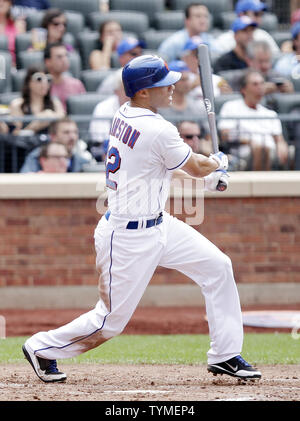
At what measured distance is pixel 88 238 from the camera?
10.6 meters

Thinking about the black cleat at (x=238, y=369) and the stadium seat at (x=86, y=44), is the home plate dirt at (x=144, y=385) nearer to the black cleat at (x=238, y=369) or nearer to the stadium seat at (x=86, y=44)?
the black cleat at (x=238, y=369)

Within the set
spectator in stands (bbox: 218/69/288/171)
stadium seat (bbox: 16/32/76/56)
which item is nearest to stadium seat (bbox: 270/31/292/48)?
spectator in stands (bbox: 218/69/288/171)

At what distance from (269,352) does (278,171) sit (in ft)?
10.8

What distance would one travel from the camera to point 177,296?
10617 mm

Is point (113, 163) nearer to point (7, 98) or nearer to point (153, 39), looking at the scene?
point (7, 98)

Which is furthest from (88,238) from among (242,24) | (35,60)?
(242,24)

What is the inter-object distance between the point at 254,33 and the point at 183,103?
2.23m

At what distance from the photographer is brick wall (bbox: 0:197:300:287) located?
10539 millimetres

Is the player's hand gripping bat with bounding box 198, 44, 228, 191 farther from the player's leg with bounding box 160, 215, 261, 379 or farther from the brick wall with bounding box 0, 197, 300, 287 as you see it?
the brick wall with bounding box 0, 197, 300, 287

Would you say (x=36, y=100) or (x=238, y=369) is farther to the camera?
(x=36, y=100)

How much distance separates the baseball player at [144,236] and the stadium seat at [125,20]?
7628 mm

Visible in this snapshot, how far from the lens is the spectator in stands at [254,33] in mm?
12602

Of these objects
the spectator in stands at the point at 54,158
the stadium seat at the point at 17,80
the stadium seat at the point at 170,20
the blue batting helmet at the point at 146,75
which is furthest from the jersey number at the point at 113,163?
the stadium seat at the point at 170,20

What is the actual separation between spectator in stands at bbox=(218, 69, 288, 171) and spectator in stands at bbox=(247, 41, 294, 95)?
0.59 metres
